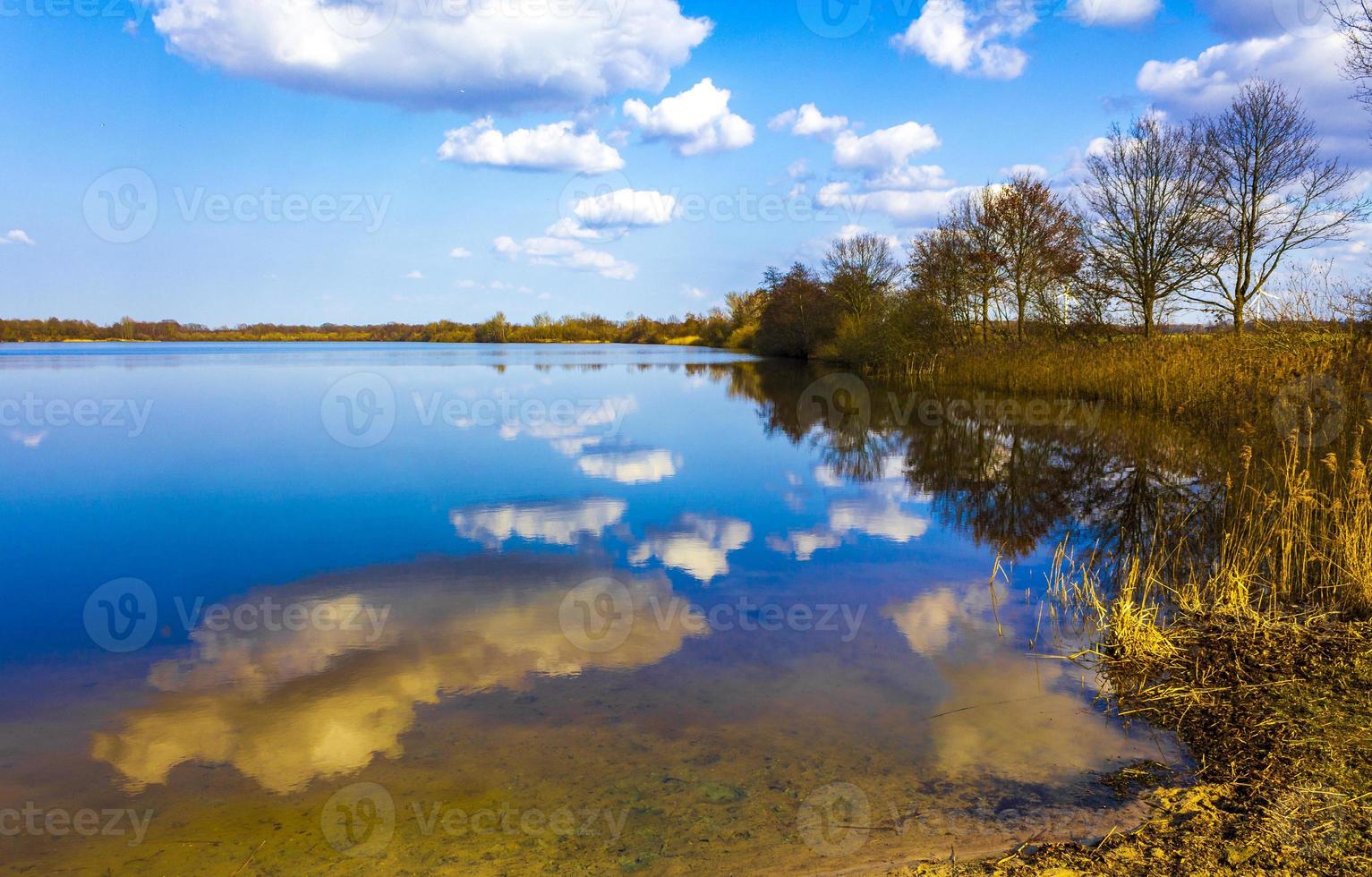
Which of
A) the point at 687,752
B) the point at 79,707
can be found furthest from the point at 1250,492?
the point at 79,707

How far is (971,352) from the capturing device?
2486 cm

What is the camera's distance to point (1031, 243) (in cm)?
2403

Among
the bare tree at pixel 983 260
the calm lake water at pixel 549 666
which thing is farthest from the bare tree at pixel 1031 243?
the calm lake water at pixel 549 666

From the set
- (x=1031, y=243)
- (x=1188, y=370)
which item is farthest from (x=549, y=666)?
(x=1031, y=243)

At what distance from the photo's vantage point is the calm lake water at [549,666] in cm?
292

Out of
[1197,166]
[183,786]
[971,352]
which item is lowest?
[183,786]

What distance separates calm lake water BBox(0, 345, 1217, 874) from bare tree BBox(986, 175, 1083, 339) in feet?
46.4

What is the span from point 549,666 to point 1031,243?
77.9ft

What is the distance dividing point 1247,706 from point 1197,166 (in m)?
23.0

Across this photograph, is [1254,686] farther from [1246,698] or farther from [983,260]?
[983,260]

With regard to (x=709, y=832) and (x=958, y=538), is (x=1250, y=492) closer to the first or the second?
(x=958, y=538)

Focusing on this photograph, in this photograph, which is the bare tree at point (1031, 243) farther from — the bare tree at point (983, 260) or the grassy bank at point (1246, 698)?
the grassy bank at point (1246, 698)

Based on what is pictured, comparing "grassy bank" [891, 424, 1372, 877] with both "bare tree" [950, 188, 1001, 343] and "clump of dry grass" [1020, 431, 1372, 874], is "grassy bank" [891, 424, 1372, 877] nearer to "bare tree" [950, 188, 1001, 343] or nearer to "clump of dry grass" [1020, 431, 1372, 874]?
"clump of dry grass" [1020, 431, 1372, 874]

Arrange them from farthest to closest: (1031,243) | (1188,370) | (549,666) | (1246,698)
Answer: (1031,243) < (1188,370) < (549,666) < (1246,698)
